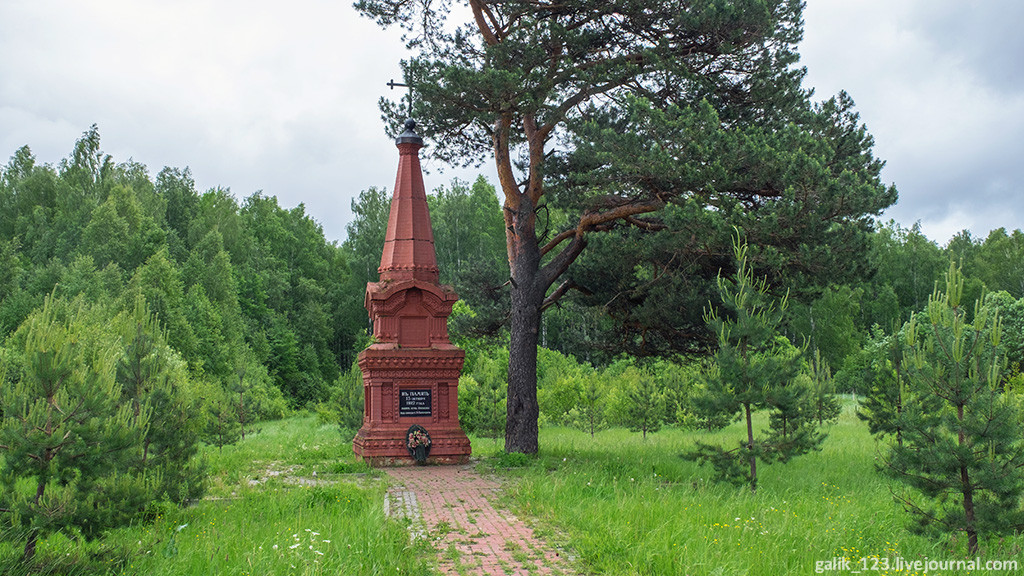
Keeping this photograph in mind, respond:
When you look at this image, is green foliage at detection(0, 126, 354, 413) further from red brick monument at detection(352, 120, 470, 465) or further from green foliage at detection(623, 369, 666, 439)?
red brick monument at detection(352, 120, 470, 465)

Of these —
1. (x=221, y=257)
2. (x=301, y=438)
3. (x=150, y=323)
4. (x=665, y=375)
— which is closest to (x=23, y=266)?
(x=221, y=257)

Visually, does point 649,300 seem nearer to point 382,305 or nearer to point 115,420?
point 382,305

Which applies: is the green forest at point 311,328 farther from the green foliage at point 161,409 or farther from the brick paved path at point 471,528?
the brick paved path at point 471,528

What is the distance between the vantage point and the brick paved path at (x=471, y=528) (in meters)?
6.07

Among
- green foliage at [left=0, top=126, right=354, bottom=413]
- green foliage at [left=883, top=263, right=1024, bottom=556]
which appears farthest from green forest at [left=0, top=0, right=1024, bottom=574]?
green foliage at [left=0, top=126, right=354, bottom=413]

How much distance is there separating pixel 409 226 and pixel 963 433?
10.7 m

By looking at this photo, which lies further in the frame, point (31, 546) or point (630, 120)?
point (630, 120)

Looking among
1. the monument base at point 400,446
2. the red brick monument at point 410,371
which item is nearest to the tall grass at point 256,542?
the monument base at point 400,446

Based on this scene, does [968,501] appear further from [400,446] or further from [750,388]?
[400,446]

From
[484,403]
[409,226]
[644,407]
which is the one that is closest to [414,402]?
[409,226]

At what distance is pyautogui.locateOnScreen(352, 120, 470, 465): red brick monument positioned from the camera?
45.1ft

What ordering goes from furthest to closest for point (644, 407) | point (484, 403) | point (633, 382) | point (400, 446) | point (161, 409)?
point (633, 382), point (644, 407), point (484, 403), point (400, 446), point (161, 409)

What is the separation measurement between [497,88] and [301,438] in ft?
43.9

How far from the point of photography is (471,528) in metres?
7.45
